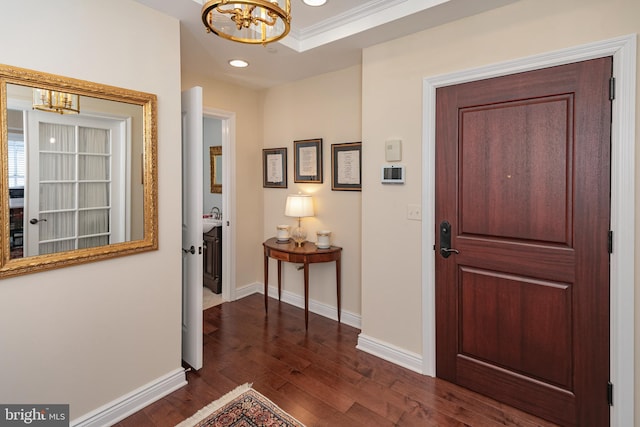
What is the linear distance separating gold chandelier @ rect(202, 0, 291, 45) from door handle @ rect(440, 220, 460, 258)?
1619mm

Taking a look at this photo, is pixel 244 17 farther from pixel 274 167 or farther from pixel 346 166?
pixel 274 167

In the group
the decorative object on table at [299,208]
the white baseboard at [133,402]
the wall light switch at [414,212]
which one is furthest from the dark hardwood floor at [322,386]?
the wall light switch at [414,212]

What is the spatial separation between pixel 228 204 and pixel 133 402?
2.19 metres

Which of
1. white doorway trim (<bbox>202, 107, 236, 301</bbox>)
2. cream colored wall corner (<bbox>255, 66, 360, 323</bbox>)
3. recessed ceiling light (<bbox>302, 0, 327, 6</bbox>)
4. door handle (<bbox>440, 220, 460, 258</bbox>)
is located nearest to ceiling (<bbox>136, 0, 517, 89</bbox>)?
recessed ceiling light (<bbox>302, 0, 327, 6</bbox>)

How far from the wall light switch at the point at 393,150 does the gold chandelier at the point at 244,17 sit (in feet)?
4.34

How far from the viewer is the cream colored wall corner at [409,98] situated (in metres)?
1.89

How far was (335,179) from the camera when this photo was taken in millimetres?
3338

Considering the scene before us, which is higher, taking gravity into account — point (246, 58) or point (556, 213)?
point (246, 58)

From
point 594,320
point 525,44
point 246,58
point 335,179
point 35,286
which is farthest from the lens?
point 335,179

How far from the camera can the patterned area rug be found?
1.93m

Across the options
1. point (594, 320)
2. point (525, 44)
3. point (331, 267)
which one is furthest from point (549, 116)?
point (331, 267)

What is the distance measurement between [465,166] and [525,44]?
2.53 feet

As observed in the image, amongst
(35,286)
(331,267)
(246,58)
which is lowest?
(331,267)

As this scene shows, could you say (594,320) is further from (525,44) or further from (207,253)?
(207,253)
